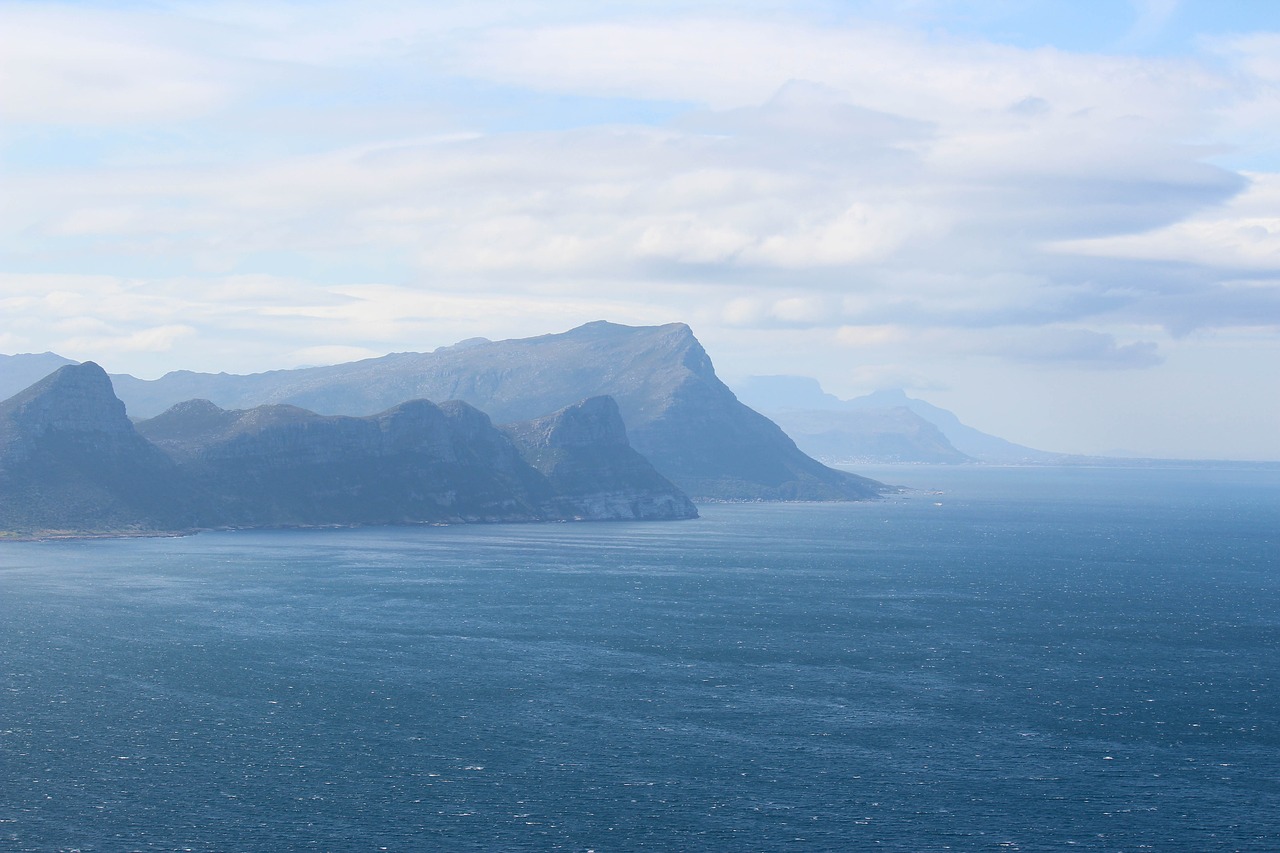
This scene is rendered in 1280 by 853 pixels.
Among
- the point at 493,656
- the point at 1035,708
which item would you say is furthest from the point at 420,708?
the point at 1035,708

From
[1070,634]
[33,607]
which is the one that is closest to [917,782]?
[1070,634]

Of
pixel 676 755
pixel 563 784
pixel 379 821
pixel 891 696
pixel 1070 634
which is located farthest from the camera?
pixel 1070 634

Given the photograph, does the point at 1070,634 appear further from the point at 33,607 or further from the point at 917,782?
the point at 33,607

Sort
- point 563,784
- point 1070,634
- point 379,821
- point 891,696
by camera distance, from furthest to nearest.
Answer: point 1070,634
point 891,696
point 563,784
point 379,821

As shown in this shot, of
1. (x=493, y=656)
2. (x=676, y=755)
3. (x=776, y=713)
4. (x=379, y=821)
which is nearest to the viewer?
(x=379, y=821)

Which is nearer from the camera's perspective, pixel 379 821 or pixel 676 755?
pixel 379 821

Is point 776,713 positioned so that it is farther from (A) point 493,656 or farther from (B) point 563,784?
(A) point 493,656

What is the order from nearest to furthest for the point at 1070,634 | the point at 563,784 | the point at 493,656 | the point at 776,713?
the point at 563,784 < the point at 776,713 < the point at 493,656 < the point at 1070,634

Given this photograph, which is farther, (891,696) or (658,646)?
(658,646)
